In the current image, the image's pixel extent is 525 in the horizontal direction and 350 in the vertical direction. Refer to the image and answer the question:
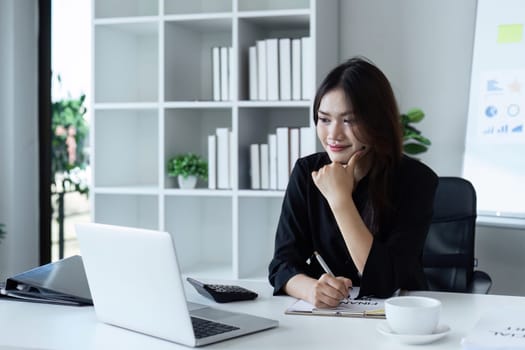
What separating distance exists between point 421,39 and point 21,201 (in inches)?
85.3

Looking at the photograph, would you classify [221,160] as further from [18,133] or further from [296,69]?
[18,133]

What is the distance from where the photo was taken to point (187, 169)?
3.21 meters

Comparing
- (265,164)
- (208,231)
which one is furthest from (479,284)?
(208,231)

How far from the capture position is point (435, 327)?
1.36 m

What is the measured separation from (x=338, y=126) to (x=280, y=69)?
1.22 metres

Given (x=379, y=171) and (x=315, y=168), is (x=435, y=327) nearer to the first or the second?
(x=379, y=171)

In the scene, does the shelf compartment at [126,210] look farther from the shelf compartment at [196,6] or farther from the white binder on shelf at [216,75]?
the shelf compartment at [196,6]

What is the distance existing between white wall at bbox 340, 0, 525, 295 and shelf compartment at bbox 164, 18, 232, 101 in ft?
1.94

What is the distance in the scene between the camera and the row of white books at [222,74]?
125 inches

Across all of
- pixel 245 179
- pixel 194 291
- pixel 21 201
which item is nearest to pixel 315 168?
pixel 194 291

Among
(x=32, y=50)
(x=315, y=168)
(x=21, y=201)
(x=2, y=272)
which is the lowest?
(x=2, y=272)

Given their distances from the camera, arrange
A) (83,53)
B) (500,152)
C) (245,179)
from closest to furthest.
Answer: (500,152)
(245,179)
(83,53)

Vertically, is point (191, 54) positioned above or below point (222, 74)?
above

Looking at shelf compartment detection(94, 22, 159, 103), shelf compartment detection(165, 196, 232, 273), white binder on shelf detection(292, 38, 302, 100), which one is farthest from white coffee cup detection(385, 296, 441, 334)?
shelf compartment detection(94, 22, 159, 103)
